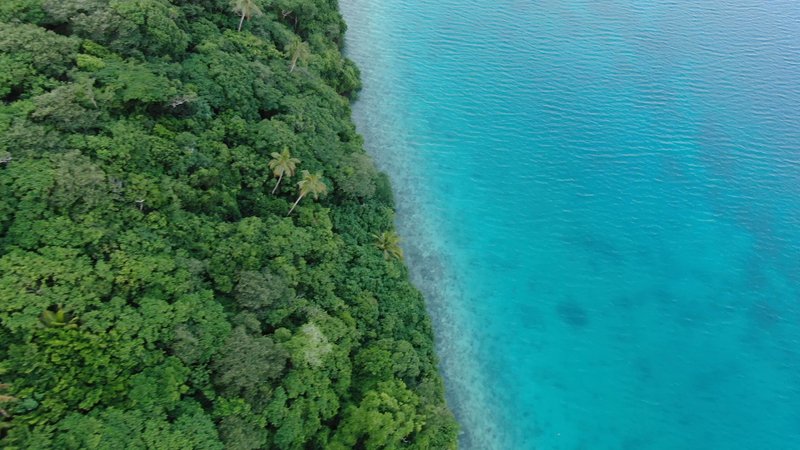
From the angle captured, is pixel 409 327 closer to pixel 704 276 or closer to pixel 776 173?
pixel 704 276

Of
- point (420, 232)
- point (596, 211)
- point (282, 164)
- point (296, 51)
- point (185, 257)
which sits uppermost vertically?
point (296, 51)

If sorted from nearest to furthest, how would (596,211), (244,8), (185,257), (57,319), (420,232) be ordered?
(57,319) → (185,257) → (420,232) → (244,8) → (596,211)

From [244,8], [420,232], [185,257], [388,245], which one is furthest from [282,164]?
[244,8]

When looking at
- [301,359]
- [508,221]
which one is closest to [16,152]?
[301,359]

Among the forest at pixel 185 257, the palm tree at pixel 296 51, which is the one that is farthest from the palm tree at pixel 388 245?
the palm tree at pixel 296 51

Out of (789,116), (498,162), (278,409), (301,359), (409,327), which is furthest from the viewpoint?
(789,116)

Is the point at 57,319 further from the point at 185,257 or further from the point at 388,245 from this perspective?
the point at 388,245
